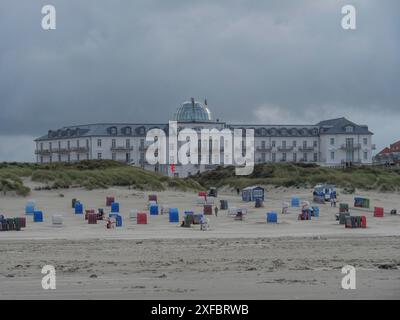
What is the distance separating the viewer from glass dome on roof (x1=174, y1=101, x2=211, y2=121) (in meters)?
101

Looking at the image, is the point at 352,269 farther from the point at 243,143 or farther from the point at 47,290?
the point at 243,143

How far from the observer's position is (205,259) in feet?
70.9

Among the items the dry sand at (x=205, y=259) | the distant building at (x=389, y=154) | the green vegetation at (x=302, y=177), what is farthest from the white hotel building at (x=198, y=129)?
the dry sand at (x=205, y=259)

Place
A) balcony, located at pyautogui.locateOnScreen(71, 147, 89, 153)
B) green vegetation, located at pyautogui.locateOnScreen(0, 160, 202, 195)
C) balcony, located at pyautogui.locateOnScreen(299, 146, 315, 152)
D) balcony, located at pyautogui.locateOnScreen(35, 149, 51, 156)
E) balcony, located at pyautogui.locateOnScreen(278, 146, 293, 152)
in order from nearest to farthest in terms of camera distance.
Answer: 1. green vegetation, located at pyautogui.locateOnScreen(0, 160, 202, 195)
2. balcony, located at pyautogui.locateOnScreen(71, 147, 89, 153)
3. balcony, located at pyautogui.locateOnScreen(35, 149, 51, 156)
4. balcony, located at pyautogui.locateOnScreen(278, 146, 293, 152)
5. balcony, located at pyautogui.locateOnScreen(299, 146, 315, 152)

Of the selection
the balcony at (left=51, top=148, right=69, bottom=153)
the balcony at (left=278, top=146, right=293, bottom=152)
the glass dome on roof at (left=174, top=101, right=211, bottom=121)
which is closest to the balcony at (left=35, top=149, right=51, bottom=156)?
the balcony at (left=51, top=148, right=69, bottom=153)

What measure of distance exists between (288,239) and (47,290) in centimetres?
1357

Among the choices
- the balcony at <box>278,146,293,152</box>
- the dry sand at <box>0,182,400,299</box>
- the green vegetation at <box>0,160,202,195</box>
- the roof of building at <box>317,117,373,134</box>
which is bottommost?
the dry sand at <box>0,182,400,299</box>

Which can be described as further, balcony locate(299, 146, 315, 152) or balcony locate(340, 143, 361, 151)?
balcony locate(299, 146, 315, 152)

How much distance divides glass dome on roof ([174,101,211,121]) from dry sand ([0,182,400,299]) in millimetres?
62359

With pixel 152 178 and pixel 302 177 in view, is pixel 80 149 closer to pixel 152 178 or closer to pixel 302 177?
pixel 302 177

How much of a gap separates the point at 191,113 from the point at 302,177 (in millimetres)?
36245

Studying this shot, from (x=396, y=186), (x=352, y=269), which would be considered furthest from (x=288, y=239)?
(x=396, y=186)

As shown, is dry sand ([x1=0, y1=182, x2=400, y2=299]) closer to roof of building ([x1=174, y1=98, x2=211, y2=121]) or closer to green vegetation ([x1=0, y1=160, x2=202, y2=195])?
green vegetation ([x1=0, y1=160, x2=202, y2=195])

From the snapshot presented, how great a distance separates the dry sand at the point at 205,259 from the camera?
16.1m
